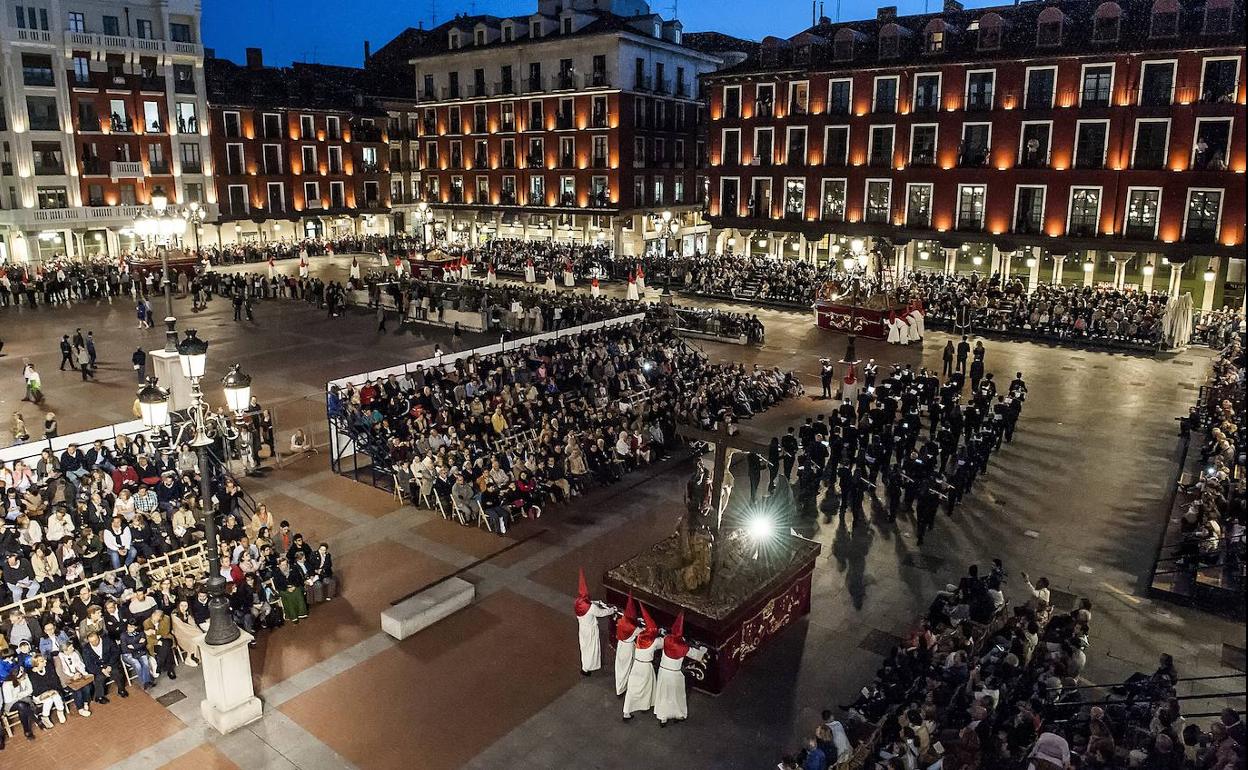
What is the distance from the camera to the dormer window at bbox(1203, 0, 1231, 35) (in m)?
37.2

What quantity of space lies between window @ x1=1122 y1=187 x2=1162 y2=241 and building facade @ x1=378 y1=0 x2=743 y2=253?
30001mm

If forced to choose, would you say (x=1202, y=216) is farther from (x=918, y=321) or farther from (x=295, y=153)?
(x=295, y=153)

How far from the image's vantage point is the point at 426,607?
1402cm

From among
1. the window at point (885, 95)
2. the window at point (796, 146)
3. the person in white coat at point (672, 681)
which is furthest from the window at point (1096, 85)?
the person in white coat at point (672, 681)

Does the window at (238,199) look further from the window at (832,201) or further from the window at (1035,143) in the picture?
the window at (1035,143)

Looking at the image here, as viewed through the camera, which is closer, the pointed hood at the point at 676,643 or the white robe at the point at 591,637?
the pointed hood at the point at 676,643

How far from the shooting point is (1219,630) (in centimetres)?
1409

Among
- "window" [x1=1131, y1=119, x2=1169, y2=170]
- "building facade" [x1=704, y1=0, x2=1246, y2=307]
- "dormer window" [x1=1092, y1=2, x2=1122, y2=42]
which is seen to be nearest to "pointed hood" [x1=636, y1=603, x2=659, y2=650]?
"building facade" [x1=704, y1=0, x2=1246, y2=307]

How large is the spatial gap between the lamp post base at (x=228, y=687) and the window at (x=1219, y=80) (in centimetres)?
4266

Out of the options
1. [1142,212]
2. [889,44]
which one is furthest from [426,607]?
[889,44]

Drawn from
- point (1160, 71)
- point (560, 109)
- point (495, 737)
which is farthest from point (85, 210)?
point (1160, 71)

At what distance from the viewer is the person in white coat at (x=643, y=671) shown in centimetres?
1141

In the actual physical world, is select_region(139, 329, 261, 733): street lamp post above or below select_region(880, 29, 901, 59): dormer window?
below

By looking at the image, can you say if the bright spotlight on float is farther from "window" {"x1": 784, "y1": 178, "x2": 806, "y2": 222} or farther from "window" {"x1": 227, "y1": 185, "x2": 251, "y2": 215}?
"window" {"x1": 227, "y1": 185, "x2": 251, "y2": 215}
